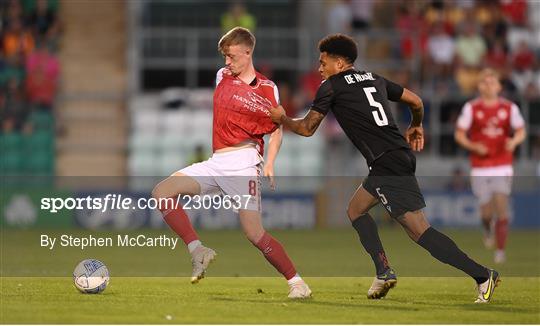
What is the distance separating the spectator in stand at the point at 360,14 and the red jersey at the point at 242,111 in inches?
681

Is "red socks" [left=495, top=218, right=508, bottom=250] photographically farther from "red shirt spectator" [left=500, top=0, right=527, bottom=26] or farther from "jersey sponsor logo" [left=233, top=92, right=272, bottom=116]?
"red shirt spectator" [left=500, top=0, right=527, bottom=26]

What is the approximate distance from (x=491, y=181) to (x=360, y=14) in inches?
442

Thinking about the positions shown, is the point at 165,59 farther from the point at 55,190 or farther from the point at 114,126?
the point at 55,190

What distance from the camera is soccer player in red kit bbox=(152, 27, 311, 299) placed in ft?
37.0

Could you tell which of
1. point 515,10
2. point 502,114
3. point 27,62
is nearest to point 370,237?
point 502,114

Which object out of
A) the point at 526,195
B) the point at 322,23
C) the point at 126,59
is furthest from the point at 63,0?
the point at 526,195

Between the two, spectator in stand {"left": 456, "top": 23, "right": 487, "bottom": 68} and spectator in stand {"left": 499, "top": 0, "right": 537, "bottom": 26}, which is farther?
spectator in stand {"left": 499, "top": 0, "right": 537, "bottom": 26}

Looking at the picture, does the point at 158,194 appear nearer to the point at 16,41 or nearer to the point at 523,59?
the point at 16,41

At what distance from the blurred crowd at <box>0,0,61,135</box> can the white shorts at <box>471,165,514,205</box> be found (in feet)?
37.9

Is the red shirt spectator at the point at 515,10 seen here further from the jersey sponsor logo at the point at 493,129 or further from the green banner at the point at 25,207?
the jersey sponsor logo at the point at 493,129

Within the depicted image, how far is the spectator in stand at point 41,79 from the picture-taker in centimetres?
2697

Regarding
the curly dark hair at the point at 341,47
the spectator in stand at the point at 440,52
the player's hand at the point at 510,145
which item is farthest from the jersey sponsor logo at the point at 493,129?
the spectator in stand at the point at 440,52

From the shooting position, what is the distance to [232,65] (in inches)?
451

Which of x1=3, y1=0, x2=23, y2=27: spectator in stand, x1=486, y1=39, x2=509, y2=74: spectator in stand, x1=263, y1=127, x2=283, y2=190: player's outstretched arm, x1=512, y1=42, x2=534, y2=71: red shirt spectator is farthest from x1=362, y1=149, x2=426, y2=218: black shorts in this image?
x1=3, y1=0, x2=23, y2=27: spectator in stand
